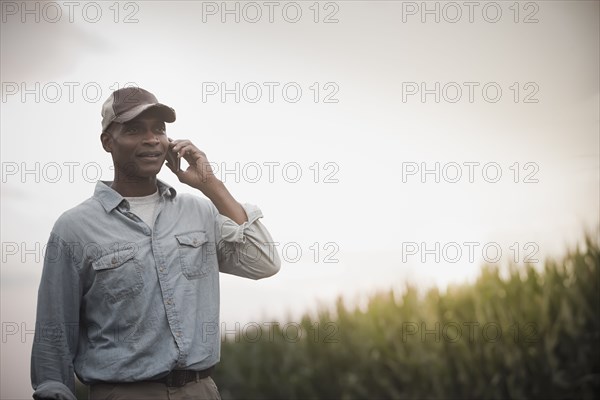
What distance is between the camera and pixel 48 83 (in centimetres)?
466

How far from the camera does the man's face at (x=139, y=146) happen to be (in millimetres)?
2453

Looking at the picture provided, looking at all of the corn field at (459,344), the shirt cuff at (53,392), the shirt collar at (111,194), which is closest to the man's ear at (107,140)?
the shirt collar at (111,194)

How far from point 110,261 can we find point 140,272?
0.36 ft

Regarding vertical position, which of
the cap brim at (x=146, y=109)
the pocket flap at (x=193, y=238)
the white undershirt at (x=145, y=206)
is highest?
the cap brim at (x=146, y=109)

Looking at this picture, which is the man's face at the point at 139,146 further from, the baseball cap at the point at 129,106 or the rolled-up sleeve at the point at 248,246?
the rolled-up sleeve at the point at 248,246

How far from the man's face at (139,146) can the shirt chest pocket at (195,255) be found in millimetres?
284

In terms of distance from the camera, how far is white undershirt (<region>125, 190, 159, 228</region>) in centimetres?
249

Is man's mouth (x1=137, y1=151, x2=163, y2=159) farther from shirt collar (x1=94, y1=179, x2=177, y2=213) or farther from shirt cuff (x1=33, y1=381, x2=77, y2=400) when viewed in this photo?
shirt cuff (x1=33, y1=381, x2=77, y2=400)

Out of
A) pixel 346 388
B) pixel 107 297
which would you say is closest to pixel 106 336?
pixel 107 297

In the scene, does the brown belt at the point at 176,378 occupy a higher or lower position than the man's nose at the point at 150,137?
lower

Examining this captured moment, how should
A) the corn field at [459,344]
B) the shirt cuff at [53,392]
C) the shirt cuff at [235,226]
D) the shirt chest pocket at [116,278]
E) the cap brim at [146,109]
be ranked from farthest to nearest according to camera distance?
the corn field at [459,344]
the shirt cuff at [235,226]
the cap brim at [146,109]
the shirt chest pocket at [116,278]
the shirt cuff at [53,392]

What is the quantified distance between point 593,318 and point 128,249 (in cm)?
303

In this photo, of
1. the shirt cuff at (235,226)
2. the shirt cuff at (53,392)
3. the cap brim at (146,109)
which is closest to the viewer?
the shirt cuff at (53,392)

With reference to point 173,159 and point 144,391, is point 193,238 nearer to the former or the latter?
point 173,159
